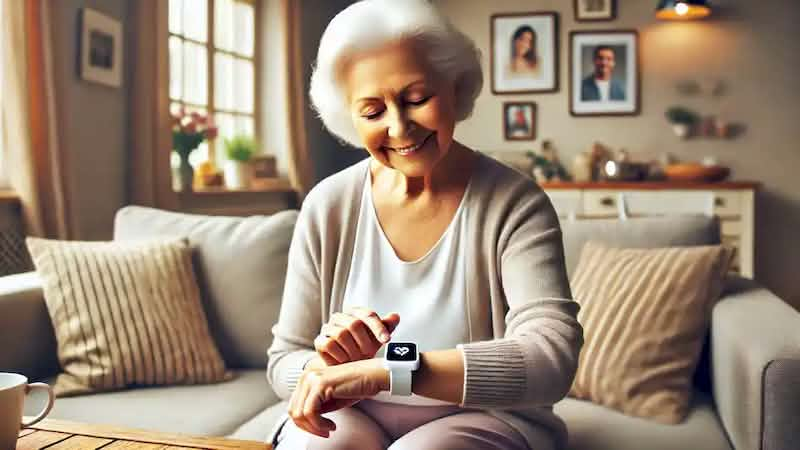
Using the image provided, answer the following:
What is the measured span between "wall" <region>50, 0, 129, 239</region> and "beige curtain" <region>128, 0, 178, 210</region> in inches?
2.1

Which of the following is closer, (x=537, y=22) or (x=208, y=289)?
(x=208, y=289)

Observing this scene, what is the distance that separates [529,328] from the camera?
1.09m

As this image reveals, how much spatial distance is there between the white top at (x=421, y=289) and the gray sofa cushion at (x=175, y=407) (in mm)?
591

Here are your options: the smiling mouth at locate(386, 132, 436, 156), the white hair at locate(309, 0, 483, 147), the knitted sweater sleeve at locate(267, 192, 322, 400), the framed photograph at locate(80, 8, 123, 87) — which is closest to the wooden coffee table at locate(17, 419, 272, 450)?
the knitted sweater sleeve at locate(267, 192, 322, 400)

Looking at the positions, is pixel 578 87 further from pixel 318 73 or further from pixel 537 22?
pixel 318 73

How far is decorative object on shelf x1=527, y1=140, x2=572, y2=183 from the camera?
17.2ft

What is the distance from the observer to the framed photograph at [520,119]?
5.54 metres

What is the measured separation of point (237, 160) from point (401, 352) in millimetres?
3544

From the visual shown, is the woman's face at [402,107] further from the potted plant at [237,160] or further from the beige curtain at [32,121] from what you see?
the potted plant at [237,160]

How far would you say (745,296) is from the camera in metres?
1.78

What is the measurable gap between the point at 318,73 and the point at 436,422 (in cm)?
60

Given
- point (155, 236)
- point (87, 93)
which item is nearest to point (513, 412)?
point (155, 236)

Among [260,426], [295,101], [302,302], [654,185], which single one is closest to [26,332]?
[260,426]

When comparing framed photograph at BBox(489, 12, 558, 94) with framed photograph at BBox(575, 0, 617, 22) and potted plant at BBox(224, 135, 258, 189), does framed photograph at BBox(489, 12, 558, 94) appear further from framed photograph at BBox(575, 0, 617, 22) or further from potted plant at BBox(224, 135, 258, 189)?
potted plant at BBox(224, 135, 258, 189)
